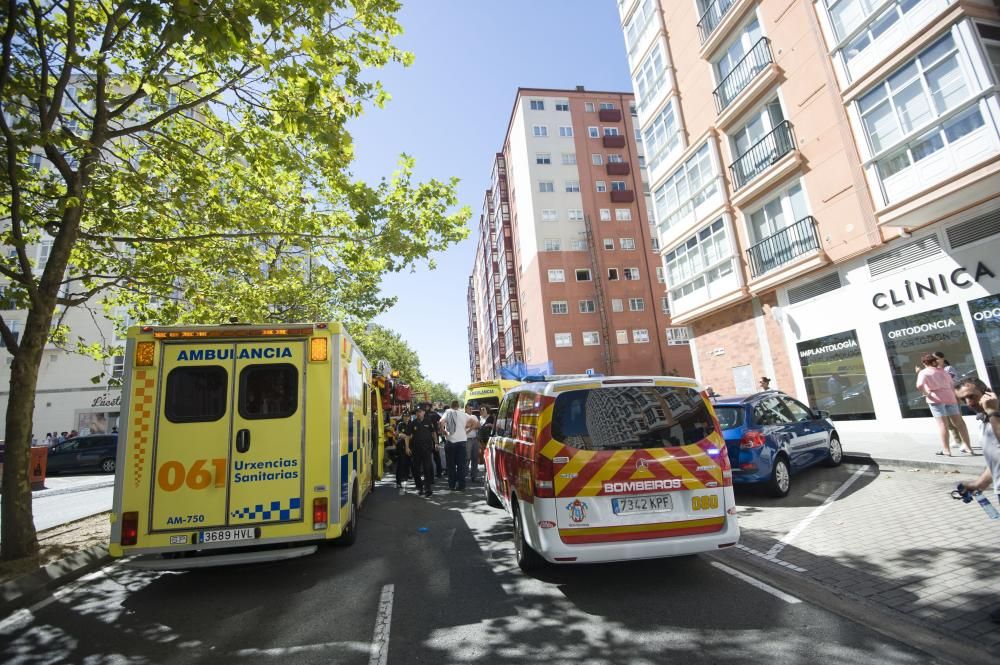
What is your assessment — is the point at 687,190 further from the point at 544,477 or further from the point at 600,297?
the point at 600,297

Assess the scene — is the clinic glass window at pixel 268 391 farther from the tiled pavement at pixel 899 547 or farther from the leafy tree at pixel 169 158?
the tiled pavement at pixel 899 547

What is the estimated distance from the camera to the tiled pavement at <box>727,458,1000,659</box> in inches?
142

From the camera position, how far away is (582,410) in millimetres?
4543

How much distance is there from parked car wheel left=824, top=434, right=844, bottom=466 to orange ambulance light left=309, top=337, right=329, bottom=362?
9.17m

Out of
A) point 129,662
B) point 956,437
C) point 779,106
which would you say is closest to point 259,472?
point 129,662

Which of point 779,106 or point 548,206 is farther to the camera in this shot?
point 548,206

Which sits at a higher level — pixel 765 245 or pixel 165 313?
pixel 765 245

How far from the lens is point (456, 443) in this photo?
10930mm

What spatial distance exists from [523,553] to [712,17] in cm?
2099

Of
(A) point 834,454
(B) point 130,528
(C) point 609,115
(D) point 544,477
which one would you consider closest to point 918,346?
(A) point 834,454

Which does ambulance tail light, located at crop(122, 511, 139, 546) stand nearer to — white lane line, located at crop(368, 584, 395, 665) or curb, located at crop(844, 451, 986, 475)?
white lane line, located at crop(368, 584, 395, 665)

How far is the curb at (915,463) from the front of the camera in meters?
7.50

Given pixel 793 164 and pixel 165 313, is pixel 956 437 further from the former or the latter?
pixel 165 313

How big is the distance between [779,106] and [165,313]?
1829cm
